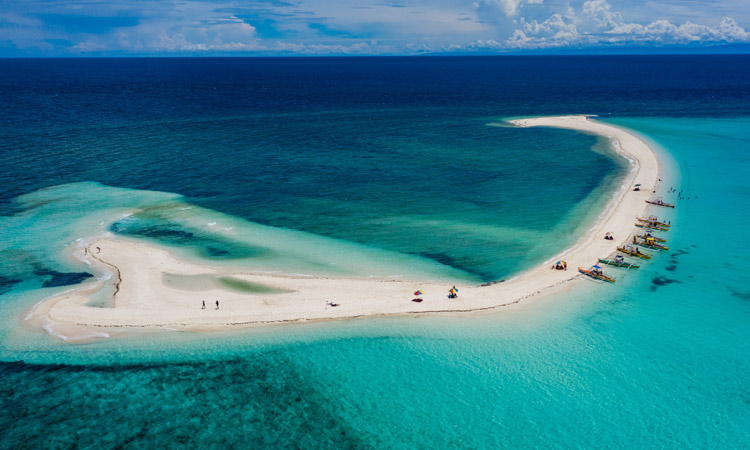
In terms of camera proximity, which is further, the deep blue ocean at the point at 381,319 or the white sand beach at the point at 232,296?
the white sand beach at the point at 232,296

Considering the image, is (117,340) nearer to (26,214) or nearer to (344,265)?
(344,265)

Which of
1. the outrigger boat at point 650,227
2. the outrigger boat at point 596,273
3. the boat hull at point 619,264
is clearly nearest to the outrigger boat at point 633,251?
the boat hull at point 619,264

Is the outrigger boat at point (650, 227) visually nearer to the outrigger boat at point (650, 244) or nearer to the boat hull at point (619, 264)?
the outrigger boat at point (650, 244)

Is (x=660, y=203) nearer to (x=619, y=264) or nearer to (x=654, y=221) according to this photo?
(x=654, y=221)

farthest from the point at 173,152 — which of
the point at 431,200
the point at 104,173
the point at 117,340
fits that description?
the point at 117,340

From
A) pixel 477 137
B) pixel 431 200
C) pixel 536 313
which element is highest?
pixel 477 137

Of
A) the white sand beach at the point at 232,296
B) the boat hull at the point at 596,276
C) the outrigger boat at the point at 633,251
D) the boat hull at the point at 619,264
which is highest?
the outrigger boat at the point at 633,251
